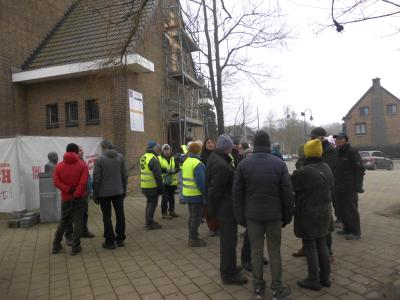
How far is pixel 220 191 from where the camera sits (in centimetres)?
469

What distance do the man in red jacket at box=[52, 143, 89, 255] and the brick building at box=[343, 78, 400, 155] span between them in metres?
49.4

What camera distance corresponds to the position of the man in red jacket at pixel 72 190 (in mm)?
6168

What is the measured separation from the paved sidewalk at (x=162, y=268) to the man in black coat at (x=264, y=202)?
1.41 feet

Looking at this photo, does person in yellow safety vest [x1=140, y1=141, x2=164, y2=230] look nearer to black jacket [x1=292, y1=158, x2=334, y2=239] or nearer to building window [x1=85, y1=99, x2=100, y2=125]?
black jacket [x1=292, y1=158, x2=334, y2=239]

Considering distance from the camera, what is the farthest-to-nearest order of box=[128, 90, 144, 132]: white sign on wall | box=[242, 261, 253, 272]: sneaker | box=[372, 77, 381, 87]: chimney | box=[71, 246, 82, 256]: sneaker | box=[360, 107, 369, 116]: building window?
box=[360, 107, 369, 116]: building window < box=[372, 77, 381, 87]: chimney < box=[128, 90, 144, 132]: white sign on wall < box=[71, 246, 82, 256]: sneaker < box=[242, 261, 253, 272]: sneaker

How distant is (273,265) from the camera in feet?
13.5

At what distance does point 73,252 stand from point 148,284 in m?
2.00

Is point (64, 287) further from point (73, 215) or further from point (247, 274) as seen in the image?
point (247, 274)

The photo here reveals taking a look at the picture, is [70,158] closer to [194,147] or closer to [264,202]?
[194,147]

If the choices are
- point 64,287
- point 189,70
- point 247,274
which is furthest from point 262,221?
point 189,70

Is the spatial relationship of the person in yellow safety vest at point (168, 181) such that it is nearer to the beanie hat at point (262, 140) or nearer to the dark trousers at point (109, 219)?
the dark trousers at point (109, 219)


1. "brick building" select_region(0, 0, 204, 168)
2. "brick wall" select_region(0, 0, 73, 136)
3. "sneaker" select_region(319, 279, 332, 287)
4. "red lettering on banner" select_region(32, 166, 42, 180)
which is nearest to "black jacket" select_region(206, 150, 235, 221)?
"sneaker" select_region(319, 279, 332, 287)

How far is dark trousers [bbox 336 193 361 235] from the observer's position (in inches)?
253

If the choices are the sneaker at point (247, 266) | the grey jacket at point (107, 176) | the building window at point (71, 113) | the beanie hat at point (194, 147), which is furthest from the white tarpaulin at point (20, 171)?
the sneaker at point (247, 266)
